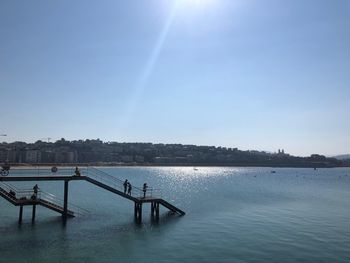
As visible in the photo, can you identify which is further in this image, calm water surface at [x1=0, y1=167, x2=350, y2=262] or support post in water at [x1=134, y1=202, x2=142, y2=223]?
support post in water at [x1=134, y1=202, x2=142, y2=223]

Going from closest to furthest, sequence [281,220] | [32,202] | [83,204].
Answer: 1. [32,202]
2. [281,220]
3. [83,204]

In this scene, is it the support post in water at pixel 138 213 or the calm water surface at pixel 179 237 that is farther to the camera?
the support post in water at pixel 138 213

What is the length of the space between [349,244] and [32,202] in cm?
3036

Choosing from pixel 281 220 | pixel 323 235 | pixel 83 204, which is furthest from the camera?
pixel 83 204

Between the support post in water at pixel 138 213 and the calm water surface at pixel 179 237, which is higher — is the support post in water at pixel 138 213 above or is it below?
above

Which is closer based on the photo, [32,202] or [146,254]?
[146,254]

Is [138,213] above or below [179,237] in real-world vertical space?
above

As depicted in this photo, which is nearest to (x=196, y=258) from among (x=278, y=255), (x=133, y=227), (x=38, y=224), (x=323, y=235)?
(x=278, y=255)

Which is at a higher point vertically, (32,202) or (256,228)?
(32,202)

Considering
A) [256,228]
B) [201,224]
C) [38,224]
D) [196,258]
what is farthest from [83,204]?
[196,258]

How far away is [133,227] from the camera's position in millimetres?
37344

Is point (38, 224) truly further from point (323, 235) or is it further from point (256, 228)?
point (323, 235)

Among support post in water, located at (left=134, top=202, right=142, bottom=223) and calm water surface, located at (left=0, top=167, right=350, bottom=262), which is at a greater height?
support post in water, located at (left=134, top=202, right=142, bottom=223)

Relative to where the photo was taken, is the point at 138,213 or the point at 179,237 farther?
the point at 138,213
